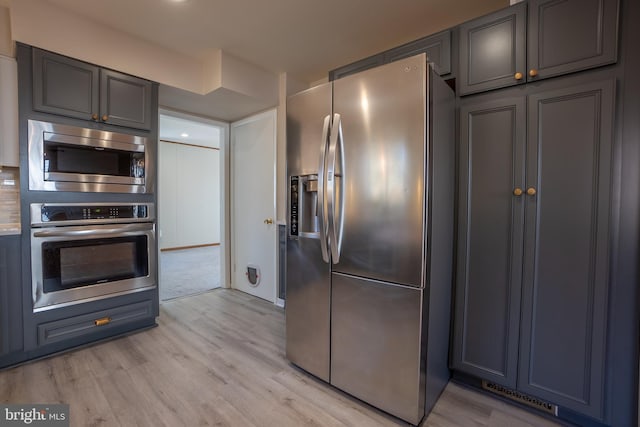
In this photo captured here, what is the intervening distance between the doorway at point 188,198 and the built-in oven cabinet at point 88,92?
274 cm

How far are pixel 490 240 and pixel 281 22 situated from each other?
2.17 meters

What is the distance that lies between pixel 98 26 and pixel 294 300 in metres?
2.60

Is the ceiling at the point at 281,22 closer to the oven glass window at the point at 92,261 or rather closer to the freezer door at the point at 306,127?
the freezer door at the point at 306,127

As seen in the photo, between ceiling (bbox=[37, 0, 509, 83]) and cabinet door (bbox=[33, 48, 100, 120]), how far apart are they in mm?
403

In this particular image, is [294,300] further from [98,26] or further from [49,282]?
[98,26]

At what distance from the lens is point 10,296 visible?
202cm

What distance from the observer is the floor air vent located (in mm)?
1642

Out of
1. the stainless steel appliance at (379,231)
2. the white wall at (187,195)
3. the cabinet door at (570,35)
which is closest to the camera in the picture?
the cabinet door at (570,35)

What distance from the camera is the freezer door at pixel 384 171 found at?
150cm

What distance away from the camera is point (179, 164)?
703 cm

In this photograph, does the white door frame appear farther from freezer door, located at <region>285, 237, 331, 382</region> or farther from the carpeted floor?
freezer door, located at <region>285, 237, 331, 382</region>

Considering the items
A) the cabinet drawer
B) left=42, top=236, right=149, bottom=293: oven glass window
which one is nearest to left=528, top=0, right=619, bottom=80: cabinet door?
left=42, top=236, right=149, bottom=293: oven glass window

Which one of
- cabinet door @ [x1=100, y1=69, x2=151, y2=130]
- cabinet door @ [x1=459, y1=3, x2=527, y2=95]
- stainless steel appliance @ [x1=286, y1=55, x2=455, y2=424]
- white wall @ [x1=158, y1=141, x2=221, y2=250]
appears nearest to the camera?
stainless steel appliance @ [x1=286, y1=55, x2=455, y2=424]

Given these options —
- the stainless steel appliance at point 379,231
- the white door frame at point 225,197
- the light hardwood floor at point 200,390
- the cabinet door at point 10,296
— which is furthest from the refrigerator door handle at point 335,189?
the white door frame at point 225,197
